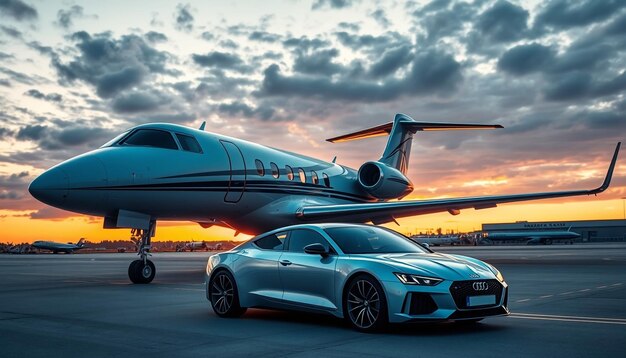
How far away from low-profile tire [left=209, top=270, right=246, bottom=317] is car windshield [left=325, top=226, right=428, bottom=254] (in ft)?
5.38

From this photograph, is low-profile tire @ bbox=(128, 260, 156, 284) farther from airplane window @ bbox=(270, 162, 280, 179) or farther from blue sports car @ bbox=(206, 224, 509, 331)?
blue sports car @ bbox=(206, 224, 509, 331)

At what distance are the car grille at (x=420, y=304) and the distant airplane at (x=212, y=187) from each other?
31.9 ft

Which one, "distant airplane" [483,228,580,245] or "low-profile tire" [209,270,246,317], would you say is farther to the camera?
"distant airplane" [483,228,580,245]

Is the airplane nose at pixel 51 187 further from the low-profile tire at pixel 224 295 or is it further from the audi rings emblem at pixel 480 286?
the audi rings emblem at pixel 480 286

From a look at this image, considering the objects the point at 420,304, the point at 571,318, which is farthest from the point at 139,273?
the point at 571,318

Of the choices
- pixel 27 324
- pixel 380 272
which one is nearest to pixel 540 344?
pixel 380 272

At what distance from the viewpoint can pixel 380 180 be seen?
2439 cm

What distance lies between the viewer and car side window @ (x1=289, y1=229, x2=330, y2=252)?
28.0ft

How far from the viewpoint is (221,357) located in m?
5.93

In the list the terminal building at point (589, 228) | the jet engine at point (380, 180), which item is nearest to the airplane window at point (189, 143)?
the jet engine at point (380, 180)

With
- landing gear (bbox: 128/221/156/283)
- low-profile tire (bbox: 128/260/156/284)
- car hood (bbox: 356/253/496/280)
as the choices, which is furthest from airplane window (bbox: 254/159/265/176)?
car hood (bbox: 356/253/496/280)

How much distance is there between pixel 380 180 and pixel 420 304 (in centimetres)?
1751

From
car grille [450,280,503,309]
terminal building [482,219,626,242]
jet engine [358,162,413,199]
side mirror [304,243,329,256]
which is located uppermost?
terminal building [482,219,626,242]

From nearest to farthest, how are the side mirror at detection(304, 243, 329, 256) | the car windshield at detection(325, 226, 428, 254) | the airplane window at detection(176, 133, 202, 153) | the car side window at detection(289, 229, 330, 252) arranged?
the side mirror at detection(304, 243, 329, 256)
the car windshield at detection(325, 226, 428, 254)
the car side window at detection(289, 229, 330, 252)
the airplane window at detection(176, 133, 202, 153)
